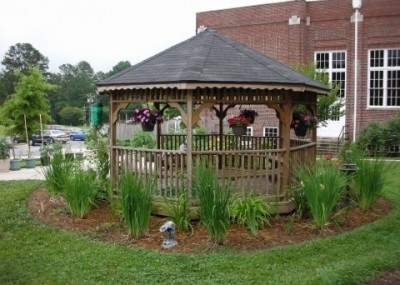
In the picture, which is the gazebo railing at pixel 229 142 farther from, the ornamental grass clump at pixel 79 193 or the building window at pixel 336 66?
the building window at pixel 336 66

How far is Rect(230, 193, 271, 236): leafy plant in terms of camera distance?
730 centimetres

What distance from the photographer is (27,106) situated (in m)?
23.2

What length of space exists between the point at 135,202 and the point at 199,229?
1344 mm

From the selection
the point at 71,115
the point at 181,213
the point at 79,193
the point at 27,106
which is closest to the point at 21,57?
the point at 71,115

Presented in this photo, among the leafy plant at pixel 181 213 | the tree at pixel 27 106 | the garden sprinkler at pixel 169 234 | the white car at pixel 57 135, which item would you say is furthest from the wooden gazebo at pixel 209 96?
the white car at pixel 57 135

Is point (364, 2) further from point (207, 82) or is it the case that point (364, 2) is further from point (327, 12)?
point (207, 82)

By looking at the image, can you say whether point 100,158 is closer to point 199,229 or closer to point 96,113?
point 96,113

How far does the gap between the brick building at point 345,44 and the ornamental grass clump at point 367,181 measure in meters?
14.7

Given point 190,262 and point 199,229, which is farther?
point 199,229

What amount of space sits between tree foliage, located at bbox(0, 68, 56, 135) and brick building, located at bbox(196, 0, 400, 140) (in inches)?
466

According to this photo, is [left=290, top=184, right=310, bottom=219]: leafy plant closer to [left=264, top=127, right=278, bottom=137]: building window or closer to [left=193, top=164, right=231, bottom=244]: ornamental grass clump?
[left=193, top=164, right=231, bottom=244]: ornamental grass clump

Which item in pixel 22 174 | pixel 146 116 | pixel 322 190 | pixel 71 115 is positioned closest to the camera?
pixel 322 190

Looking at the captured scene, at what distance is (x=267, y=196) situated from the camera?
8453 mm

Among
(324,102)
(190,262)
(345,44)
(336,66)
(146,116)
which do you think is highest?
(345,44)
